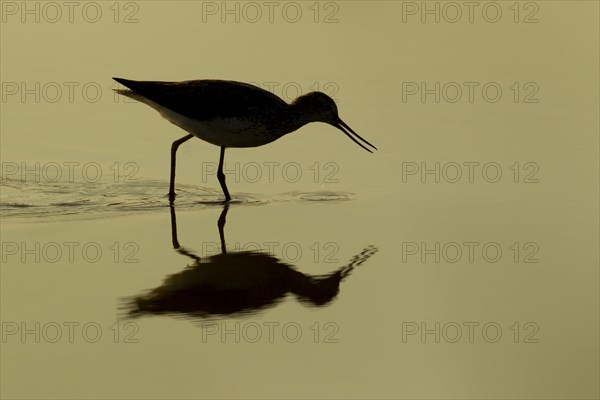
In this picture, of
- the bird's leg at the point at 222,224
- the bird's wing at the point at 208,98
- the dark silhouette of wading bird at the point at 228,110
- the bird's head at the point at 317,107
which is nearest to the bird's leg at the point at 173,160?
the dark silhouette of wading bird at the point at 228,110

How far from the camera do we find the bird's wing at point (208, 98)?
1245 cm

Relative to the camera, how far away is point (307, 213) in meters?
11.2

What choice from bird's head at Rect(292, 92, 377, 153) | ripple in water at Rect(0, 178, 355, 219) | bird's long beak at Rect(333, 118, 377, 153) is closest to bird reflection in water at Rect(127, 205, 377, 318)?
ripple in water at Rect(0, 178, 355, 219)

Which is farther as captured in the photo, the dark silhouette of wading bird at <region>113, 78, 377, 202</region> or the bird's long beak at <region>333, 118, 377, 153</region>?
the bird's long beak at <region>333, 118, 377, 153</region>

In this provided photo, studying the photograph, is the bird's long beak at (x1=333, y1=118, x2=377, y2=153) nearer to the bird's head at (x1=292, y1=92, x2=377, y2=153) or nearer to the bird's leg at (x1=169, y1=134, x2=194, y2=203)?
the bird's head at (x1=292, y1=92, x2=377, y2=153)

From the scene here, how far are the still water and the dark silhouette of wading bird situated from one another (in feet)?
1.15

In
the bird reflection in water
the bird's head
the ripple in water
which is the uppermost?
the bird's head

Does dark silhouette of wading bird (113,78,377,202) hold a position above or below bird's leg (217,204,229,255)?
above

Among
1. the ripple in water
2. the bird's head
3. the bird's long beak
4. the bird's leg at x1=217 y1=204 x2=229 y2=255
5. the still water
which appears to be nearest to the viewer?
the still water

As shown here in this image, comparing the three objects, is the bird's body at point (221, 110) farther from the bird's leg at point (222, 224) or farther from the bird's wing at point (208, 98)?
the bird's leg at point (222, 224)

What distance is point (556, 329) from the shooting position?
8.51 meters

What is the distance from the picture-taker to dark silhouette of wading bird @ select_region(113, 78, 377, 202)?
488 inches

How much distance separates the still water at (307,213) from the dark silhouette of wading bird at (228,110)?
35 cm

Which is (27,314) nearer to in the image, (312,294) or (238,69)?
(312,294)
